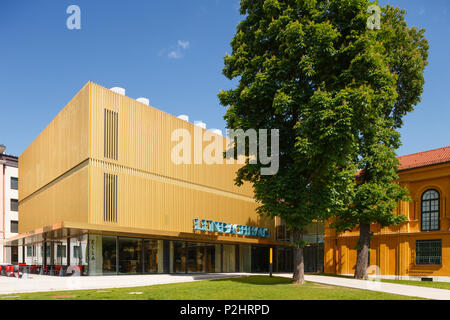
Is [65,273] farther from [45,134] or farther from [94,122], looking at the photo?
[45,134]

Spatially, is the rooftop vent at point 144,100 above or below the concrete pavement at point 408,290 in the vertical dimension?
above

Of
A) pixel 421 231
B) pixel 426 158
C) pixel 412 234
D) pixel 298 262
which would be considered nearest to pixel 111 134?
pixel 298 262

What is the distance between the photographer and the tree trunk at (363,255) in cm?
2945

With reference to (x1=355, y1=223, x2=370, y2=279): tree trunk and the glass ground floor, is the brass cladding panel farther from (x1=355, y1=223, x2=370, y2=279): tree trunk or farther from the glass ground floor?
(x1=355, y1=223, x2=370, y2=279): tree trunk

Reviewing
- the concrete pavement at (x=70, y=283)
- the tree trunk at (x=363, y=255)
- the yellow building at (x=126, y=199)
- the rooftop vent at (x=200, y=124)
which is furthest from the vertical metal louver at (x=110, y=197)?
the tree trunk at (x=363, y=255)

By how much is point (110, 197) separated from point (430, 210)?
25.1 m

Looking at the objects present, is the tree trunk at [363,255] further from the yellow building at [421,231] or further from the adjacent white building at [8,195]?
the adjacent white building at [8,195]

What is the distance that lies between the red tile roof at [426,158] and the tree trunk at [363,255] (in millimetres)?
6257

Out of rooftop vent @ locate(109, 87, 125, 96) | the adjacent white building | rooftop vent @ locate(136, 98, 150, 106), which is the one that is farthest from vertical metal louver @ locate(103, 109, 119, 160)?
the adjacent white building

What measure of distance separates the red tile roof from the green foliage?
47.3ft

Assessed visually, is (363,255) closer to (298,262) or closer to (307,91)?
Answer: (298,262)

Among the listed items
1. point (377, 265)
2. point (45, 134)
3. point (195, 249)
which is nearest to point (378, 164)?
point (377, 265)

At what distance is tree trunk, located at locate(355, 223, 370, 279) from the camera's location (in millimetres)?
29453

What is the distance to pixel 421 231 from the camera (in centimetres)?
3281
